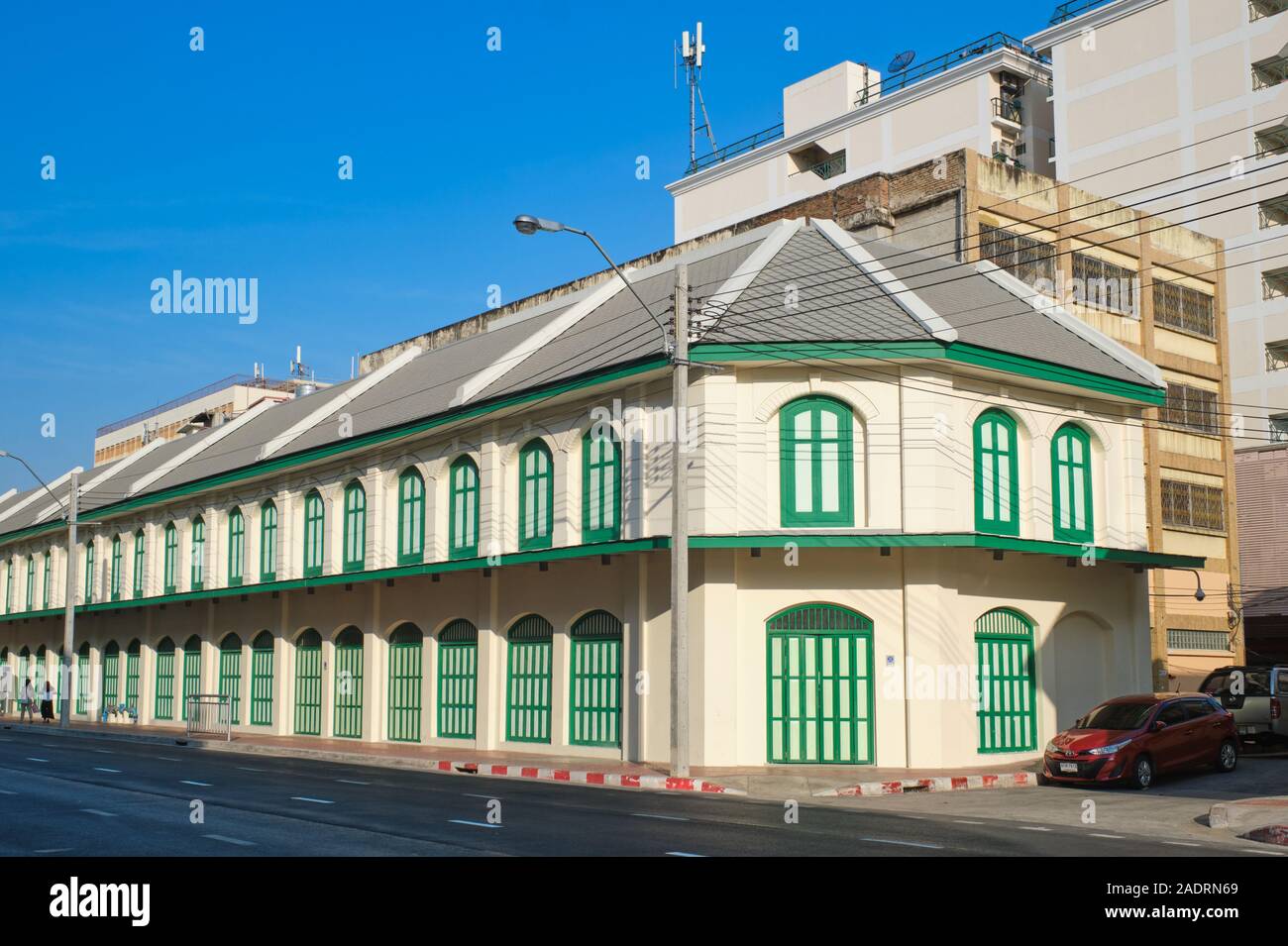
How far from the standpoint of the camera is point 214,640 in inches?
1635

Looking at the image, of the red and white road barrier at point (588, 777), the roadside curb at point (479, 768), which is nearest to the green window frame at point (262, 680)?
the roadside curb at point (479, 768)

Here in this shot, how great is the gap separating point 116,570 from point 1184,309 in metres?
38.3

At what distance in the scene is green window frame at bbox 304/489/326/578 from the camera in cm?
3572

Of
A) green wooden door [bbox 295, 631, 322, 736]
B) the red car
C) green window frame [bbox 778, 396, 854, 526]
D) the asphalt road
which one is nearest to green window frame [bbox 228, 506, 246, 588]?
green wooden door [bbox 295, 631, 322, 736]

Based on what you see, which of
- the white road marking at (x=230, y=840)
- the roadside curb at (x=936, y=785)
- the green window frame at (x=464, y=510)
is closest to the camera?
the white road marking at (x=230, y=840)

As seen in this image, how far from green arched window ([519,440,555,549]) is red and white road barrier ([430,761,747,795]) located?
16.1 ft

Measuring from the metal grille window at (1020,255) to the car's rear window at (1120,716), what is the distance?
17.1 m

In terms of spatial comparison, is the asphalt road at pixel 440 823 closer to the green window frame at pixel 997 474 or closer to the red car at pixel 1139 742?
the red car at pixel 1139 742

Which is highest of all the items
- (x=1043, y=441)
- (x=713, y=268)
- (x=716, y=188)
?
(x=716, y=188)

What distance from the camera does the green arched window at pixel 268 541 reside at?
124ft

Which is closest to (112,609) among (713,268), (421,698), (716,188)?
(421,698)

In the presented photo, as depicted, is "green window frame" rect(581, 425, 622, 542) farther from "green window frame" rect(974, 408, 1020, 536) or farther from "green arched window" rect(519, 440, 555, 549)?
"green window frame" rect(974, 408, 1020, 536)
